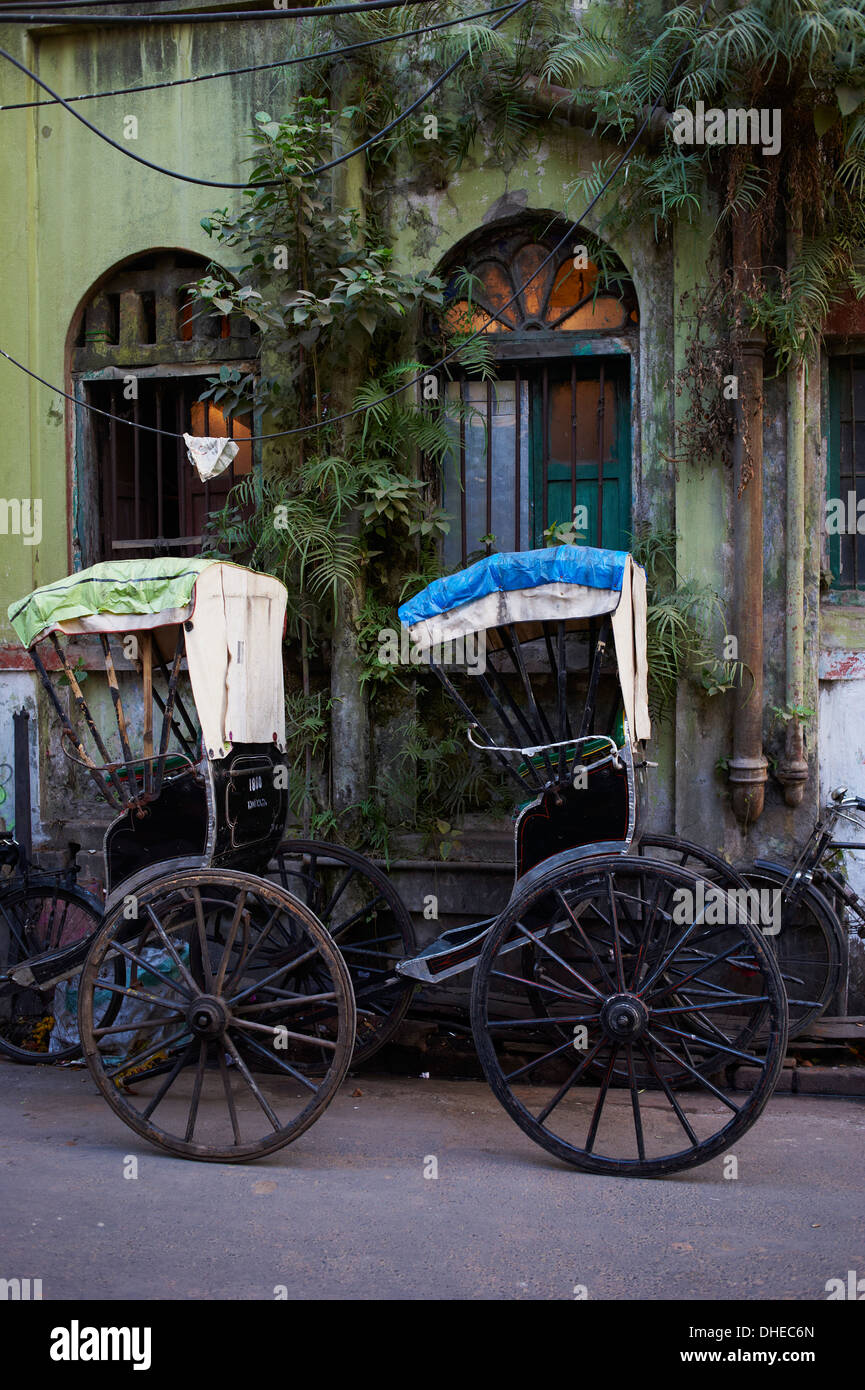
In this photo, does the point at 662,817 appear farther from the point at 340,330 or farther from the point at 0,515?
the point at 0,515

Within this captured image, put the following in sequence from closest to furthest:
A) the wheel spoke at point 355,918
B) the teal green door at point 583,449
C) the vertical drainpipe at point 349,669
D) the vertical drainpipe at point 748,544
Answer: the wheel spoke at point 355,918 → the vertical drainpipe at point 748,544 → the vertical drainpipe at point 349,669 → the teal green door at point 583,449

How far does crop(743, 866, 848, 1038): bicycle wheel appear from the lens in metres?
6.14

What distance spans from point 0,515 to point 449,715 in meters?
3.32

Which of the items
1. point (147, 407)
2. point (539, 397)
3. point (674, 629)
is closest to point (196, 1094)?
point (674, 629)

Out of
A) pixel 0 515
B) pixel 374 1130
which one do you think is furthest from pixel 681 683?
pixel 0 515

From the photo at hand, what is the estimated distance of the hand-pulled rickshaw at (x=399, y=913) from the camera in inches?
179

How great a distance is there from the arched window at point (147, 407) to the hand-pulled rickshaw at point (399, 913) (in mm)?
2003

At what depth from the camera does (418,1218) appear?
412 cm

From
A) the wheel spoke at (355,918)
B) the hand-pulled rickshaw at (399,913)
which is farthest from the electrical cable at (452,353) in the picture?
the wheel spoke at (355,918)

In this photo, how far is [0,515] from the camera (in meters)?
7.55

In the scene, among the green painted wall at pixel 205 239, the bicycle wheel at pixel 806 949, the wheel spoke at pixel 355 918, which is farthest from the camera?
the green painted wall at pixel 205 239

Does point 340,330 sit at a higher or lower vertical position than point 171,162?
lower

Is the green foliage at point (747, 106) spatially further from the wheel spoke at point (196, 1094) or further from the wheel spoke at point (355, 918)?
the wheel spoke at point (196, 1094)
